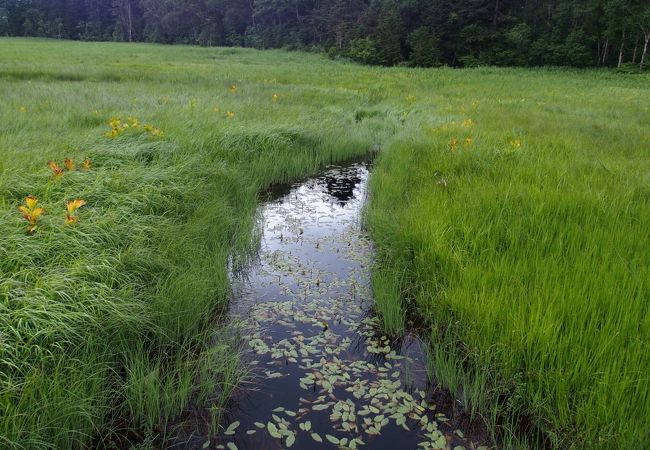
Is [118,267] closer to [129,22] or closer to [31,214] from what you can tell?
[31,214]

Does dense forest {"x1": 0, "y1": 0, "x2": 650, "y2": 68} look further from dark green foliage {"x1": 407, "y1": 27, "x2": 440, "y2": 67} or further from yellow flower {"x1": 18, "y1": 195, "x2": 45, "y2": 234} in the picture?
yellow flower {"x1": 18, "y1": 195, "x2": 45, "y2": 234}

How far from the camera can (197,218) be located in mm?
4988

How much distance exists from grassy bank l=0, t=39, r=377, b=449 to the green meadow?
20 millimetres

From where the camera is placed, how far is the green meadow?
247 cm

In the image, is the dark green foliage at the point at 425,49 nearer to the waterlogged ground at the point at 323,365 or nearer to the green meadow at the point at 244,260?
the green meadow at the point at 244,260

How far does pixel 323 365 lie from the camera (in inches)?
127

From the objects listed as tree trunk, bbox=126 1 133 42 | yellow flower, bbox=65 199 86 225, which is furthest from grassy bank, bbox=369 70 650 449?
tree trunk, bbox=126 1 133 42

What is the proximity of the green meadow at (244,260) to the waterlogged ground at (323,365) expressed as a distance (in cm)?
19

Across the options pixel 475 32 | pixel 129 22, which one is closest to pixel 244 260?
pixel 475 32

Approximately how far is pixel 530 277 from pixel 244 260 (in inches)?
110

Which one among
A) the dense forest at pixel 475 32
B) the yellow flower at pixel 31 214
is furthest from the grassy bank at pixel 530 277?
the dense forest at pixel 475 32

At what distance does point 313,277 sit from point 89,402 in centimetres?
245

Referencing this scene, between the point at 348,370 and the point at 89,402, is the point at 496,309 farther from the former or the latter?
the point at 89,402

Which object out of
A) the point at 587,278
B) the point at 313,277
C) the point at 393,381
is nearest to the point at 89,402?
the point at 393,381
